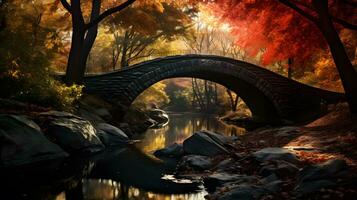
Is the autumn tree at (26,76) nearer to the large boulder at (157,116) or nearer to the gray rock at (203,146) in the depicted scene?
the gray rock at (203,146)

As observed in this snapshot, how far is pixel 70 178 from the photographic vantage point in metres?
8.98

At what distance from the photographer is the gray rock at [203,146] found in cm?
1197

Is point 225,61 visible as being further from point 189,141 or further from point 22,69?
point 22,69

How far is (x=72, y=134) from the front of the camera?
11.9 m

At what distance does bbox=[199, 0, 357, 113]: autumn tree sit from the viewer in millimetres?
12258

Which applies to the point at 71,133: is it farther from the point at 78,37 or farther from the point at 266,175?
the point at 266,175

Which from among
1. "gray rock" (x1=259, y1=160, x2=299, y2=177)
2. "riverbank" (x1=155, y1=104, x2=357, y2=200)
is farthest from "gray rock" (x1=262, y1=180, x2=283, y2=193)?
"gray rock" (x1=259, y1=160, x2=299, y2=177)

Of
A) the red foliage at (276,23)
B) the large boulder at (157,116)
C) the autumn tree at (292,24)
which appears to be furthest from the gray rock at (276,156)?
the large boulder at (157,116)

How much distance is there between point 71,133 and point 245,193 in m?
6.99

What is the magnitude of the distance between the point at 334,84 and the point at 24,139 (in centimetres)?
2189

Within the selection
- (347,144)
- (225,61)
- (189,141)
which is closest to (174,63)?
(225,61)

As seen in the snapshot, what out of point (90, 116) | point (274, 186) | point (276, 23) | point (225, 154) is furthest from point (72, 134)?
point (276, 23)

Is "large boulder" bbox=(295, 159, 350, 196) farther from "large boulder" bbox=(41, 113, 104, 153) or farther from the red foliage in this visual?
the red foliage

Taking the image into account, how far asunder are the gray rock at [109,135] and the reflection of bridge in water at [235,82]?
146 inches
